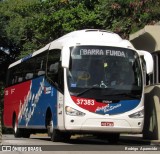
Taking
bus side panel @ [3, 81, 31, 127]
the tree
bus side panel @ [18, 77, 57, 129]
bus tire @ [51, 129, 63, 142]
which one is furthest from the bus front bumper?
the tree

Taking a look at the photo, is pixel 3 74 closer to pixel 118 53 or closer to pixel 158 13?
pixel 158 13

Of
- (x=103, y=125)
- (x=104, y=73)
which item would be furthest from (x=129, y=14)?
(x=103, y=125)

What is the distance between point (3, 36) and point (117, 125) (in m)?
28.0

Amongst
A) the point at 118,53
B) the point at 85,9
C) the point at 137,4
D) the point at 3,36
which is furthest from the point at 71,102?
the point at 3,36

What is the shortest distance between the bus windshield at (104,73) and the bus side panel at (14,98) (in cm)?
583

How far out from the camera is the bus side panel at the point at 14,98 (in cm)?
2304

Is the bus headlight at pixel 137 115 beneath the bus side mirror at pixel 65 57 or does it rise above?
beneath

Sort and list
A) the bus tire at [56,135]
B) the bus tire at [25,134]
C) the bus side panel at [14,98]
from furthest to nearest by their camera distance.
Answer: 1. the bus tire at [25,134]
2. the bus side panel at [14,98]
3. the bus tire at [56,135]

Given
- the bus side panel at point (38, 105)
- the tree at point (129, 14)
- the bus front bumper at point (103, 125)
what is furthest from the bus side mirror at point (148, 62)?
the tree at point (129, 14)

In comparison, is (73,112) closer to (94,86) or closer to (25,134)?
(94,86)

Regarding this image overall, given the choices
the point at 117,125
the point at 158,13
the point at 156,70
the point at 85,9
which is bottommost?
the point at 117,125

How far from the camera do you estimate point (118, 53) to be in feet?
56.2

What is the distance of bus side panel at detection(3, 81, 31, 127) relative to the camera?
23038mm

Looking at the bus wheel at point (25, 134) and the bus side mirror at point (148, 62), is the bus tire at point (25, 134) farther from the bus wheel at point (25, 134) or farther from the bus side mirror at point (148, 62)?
the bus side mirror at point (148, 62)
